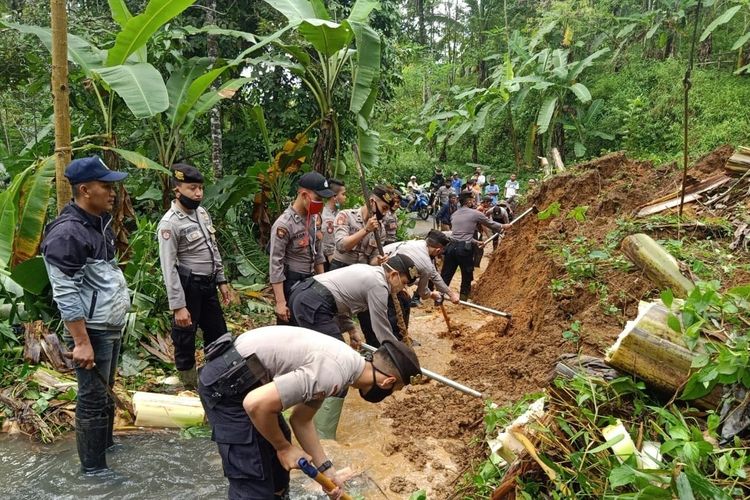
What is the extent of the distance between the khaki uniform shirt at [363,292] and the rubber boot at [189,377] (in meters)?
1.58

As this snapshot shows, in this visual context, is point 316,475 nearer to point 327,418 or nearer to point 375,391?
point 375,391

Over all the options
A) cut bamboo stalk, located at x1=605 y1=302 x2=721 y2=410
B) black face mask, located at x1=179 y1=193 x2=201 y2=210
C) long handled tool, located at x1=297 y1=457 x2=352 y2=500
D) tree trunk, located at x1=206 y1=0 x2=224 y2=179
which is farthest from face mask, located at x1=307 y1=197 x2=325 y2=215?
tree trunk, located at x1=206 y1=0 x2=224 y2=179

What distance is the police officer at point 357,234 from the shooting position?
18.7 feet

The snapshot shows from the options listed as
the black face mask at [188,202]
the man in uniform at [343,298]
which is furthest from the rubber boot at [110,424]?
the black face mask at [188,202]

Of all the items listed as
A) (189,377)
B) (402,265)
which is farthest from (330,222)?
(189,377)

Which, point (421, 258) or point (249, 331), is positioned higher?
point (249, 331)

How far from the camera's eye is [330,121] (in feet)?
26.5

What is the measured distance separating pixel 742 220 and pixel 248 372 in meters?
4.92

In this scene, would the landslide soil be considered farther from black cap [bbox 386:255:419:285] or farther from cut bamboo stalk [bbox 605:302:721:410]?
black cap [bbox 386:255:419:285]

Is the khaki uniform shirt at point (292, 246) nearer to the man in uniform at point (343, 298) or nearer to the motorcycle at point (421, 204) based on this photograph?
the man in uniform at point (343, 298)

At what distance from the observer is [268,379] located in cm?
262

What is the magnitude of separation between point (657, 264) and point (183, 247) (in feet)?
13.1

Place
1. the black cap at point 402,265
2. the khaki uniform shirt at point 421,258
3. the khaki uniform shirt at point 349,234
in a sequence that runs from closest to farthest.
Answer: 1. the black cap at point 402,265
2. the khaki uniform shirt at point 421,258
3. the khaki uniform shirt at point 349,234

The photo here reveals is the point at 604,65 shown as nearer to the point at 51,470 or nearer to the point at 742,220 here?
the point at 742,220
